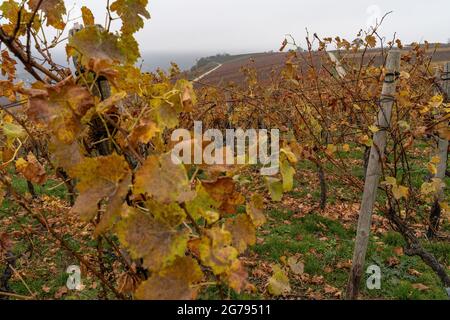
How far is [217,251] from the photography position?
94cm

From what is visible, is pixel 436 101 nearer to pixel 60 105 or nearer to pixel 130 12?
pixel 130 12

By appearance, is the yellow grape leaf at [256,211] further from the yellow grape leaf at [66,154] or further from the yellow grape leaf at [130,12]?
the yellow grape leaf at [130,12]

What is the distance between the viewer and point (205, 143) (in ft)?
3.51

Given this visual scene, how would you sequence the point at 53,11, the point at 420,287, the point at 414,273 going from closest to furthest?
the point at 53,11
the point at 420,287
the point at 414,273

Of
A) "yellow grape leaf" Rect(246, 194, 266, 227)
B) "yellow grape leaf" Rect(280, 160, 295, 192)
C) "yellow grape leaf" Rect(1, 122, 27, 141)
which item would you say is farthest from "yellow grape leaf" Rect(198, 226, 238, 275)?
"yellow grape leaf" Rect(1, 122, 27, 141)

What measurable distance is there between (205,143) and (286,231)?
168 inches

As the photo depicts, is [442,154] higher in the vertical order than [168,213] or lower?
lower

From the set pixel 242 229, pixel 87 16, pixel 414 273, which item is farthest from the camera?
pixel 414 273

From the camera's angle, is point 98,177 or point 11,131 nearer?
point 98,177

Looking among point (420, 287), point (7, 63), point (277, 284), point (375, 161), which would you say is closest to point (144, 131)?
point (277, 284)

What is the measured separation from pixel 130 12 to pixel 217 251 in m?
0.86

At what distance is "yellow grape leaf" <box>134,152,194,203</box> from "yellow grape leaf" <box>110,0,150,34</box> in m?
0.57

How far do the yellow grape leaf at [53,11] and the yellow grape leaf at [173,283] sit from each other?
1.08 meters
